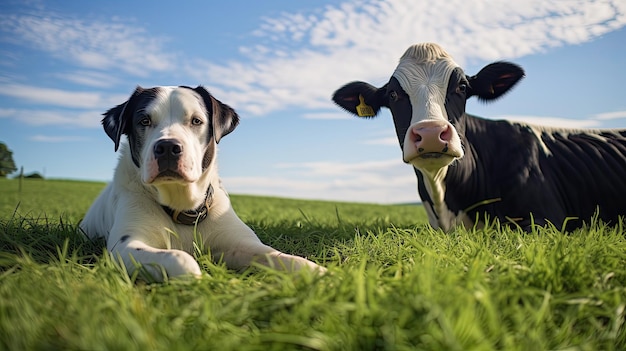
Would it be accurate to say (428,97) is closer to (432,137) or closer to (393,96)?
(393,96)

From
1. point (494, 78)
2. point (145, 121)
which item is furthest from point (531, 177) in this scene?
point (145, 121)

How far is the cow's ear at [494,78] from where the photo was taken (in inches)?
248

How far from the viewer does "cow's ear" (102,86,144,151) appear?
4301 mm

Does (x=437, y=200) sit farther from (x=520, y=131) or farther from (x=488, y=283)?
(x=488, y=283)

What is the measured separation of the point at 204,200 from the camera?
4520mm

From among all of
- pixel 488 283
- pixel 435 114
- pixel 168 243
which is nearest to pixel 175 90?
pixel 168 243

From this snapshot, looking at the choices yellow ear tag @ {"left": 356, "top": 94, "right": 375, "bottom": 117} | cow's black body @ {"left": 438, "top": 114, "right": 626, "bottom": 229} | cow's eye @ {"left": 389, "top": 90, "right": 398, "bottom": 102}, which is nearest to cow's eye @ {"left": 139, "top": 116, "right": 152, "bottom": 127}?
cow's eye @ {"left": 389, "top": 90, "right": 398, "bottom": 102}

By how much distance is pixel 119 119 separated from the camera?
430 cm

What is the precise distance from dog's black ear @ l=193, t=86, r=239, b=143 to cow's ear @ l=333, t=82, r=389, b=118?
238 cm

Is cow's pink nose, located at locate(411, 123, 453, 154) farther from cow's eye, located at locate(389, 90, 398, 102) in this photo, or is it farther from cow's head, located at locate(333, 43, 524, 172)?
cow's eye, located at locate(389, 90, 398, 102)

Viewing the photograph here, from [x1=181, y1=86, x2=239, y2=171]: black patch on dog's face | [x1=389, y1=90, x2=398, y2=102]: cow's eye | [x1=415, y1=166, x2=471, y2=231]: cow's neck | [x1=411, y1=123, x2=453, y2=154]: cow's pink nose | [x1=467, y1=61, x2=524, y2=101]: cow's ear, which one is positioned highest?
[x1=467, y1=61, x2=524, y2=101]: cow's ear

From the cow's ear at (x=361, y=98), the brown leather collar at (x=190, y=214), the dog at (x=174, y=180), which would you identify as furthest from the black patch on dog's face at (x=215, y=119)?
the cow's ear at (x=361, y=98)

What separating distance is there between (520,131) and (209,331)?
569 centimetres

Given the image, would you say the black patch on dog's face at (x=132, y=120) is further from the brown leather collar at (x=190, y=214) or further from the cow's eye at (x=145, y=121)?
the brown leather collar at (x=190, y=214)
